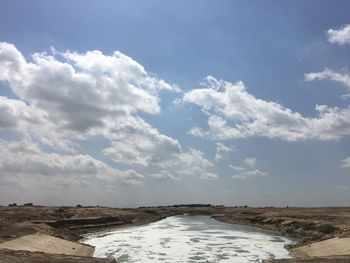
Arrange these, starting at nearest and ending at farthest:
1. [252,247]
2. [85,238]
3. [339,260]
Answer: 1. [339,260]
2. [252,247]
3. [85,238]

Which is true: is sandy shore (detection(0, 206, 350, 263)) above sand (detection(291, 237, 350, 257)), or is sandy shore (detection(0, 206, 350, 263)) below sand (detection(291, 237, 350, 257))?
above

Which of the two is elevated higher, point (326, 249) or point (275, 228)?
point (275, 228)

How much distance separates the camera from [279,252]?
50.7m

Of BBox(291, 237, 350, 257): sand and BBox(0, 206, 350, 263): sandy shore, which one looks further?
BBox(0, 206, 350, 263): sandy shore

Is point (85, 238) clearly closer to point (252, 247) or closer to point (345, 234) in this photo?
point (252, 247)

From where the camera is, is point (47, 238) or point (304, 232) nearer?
point (47, 238)

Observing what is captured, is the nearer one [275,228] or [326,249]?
[326,249]

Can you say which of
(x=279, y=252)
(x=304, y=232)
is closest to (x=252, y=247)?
(x=279, y=252)

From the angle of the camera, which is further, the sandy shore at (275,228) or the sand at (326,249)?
the sandy shore at (275,228)

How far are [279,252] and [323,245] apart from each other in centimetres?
535

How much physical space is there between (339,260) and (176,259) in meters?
17.1

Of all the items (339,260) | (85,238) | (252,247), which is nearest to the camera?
(339,260)

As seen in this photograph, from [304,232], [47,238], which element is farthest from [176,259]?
[304,232]

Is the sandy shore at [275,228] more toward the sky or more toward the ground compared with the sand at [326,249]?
more toward the sky
